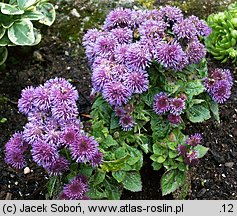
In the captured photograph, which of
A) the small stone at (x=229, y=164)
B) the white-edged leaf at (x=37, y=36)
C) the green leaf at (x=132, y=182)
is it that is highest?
the white-edged leaf at (x=37, y=36)

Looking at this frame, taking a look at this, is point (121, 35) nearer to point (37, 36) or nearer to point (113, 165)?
point (113, 165)

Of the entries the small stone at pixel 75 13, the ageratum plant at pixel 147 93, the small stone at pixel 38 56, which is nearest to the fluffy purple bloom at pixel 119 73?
the ageratum plant at pixel 147 93

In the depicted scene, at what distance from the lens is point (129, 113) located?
2.53m

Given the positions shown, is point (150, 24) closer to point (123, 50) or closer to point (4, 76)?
point (123, 50)

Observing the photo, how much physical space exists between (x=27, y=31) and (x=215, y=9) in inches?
57.6

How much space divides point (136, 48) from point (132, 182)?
0.63 m

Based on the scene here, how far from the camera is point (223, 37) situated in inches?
136

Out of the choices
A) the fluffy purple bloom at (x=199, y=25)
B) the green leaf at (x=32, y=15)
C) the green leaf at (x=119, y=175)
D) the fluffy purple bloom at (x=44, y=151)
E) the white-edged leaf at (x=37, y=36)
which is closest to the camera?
the fluffy purple bloom at (x=44, y=151)

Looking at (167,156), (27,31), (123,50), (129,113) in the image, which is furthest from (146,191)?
(27,31)

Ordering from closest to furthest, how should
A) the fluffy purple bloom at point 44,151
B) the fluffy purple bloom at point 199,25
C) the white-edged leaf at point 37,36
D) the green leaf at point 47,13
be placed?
the fluffy purple bloom at point 44,151, the fluffy purple bloom at point 199,25, the white-edged leaf at point 37,36, the green leaf at point 47,13

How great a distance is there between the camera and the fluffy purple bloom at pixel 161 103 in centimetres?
253

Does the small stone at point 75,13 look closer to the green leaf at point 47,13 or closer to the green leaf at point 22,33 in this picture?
the green leaf at point 47,13

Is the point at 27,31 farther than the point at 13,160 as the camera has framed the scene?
Yes

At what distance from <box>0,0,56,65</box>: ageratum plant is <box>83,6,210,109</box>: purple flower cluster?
658mm
